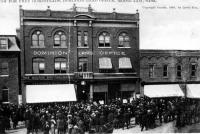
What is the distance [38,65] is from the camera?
1058 inches

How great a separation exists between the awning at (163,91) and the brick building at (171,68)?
0.43 m

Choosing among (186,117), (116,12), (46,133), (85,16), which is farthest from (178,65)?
(46,133)

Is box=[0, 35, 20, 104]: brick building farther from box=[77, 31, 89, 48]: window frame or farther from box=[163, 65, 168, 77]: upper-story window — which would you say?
box=[163, 65, 168, 77]: upper-story window

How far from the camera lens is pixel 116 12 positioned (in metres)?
28.1

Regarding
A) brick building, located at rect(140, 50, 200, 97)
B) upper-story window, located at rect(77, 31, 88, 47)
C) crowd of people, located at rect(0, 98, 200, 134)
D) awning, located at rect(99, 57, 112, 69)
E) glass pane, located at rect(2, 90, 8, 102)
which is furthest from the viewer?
brick building, located at rect(140, 50, 200, 97)

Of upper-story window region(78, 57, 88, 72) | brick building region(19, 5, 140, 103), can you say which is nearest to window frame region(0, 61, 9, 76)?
brick building region(19, 5, 140, 103)

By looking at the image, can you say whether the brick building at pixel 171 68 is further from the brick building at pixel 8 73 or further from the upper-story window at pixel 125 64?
the brick building at pixel 8 73

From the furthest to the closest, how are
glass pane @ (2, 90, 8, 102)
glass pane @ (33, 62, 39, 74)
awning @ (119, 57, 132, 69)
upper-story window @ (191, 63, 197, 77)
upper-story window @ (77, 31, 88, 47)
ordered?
upper-story window @ (191, 63, 197, 77) → awning @ (119, 57, 132, 69) → upper-story window @ (77, 31, 88, 47) → glass pane @ (33, 62, 39, 74) → glass pane @ (2, 90, 8, 102)

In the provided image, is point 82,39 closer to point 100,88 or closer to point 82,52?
point 82,52

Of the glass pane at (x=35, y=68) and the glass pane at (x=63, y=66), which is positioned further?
the glass pane at (x=63, y=66)

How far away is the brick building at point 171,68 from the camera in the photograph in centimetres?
2911

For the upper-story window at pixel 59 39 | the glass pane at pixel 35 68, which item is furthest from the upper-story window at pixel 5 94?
the upper-story window at pixel 59 39

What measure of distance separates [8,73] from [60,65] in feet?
14.4

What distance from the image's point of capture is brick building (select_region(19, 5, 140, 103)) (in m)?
26.6
